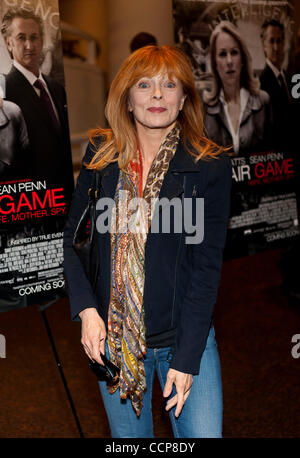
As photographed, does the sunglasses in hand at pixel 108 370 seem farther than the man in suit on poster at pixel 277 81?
No

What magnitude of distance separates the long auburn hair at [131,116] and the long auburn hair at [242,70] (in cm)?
120

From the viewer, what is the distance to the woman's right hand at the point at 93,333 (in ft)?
4.87

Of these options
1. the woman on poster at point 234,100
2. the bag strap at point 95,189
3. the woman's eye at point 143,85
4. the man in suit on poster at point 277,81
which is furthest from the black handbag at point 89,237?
the man in suit on poster at point 277,81

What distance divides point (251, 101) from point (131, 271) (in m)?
1.73

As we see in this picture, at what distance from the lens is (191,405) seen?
4.85ft

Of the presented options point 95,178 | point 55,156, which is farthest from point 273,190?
point 95,178

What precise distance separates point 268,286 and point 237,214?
6.02 feet

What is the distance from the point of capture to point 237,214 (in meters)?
2.91

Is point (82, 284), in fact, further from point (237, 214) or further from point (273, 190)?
point (273, 190)

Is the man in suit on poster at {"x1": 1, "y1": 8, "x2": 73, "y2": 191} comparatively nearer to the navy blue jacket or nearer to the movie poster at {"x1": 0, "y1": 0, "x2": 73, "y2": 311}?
the movie poster at {"x1": 0, "y1": 0, "x2": 73, "y2": 311}

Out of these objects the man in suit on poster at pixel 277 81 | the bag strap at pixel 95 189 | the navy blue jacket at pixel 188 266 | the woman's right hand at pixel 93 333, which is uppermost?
the man in suit on poster at pixel 277 81
